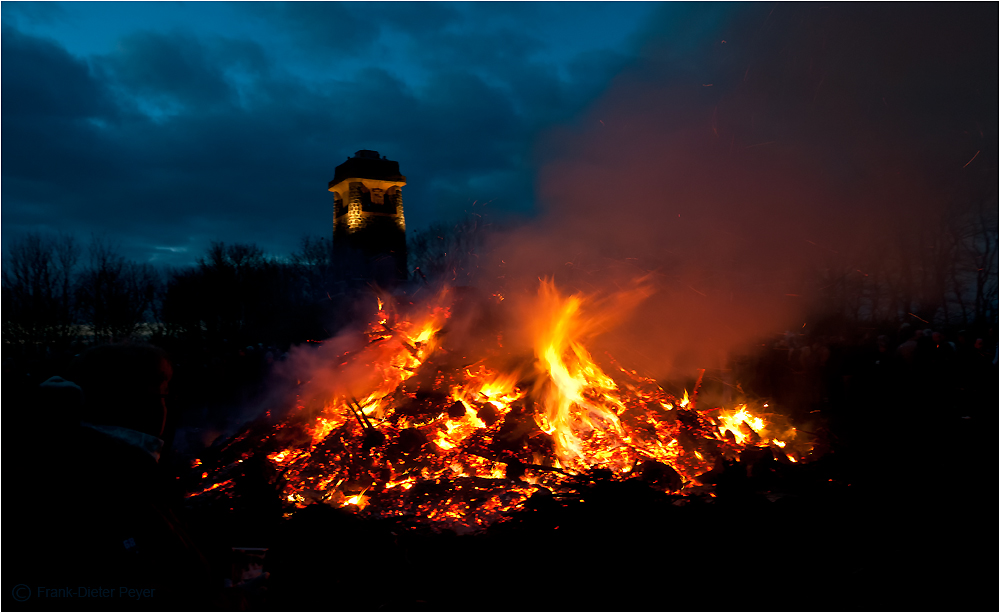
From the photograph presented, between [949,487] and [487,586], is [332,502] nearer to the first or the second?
[487,586]

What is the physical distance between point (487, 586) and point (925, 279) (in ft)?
73.6

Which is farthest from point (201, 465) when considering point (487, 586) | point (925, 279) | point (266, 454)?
point (925, 279)

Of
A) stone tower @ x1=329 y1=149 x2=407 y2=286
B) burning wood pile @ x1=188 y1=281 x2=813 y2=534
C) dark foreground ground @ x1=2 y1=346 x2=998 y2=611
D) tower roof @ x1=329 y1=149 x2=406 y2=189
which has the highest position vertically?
tower roof @ x1=329 y1=149 x2=406 y2=189

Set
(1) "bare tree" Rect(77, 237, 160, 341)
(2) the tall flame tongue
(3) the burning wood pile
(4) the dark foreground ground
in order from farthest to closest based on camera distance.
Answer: (1) "bare tree" Rect(77, 237, 160, 341) < (2) the tall flame tongue < (3) the burning wood pile < (4) the dark foreground ground

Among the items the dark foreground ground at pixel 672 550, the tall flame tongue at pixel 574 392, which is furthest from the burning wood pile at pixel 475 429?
the dark foreground ground at pixel 672 550

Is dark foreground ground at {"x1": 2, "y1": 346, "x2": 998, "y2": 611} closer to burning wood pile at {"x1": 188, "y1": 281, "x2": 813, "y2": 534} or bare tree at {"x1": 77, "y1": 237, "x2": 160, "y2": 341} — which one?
burning wood pile at {"x1": 188, "y1": 281, "x2": 813, "y2": 534}

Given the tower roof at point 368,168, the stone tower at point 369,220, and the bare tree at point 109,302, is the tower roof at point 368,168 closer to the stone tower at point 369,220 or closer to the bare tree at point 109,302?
the stone tower at point 369,220

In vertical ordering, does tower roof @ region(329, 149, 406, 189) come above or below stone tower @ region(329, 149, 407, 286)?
above

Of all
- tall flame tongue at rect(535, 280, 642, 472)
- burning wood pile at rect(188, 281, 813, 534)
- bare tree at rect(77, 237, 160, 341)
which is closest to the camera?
burning wood pile at rect(188, 281, 813, 534)

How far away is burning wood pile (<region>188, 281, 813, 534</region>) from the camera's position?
589 centimetres

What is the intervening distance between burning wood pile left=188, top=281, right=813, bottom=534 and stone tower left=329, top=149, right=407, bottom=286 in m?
28.6

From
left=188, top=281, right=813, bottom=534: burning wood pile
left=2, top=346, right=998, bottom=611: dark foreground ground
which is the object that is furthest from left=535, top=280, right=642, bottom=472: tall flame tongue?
left=2, top=346, right=998, bottom=611: dark foreground ground

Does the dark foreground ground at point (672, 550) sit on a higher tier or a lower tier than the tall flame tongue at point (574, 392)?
lower

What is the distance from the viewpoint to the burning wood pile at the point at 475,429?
5.89 metres
